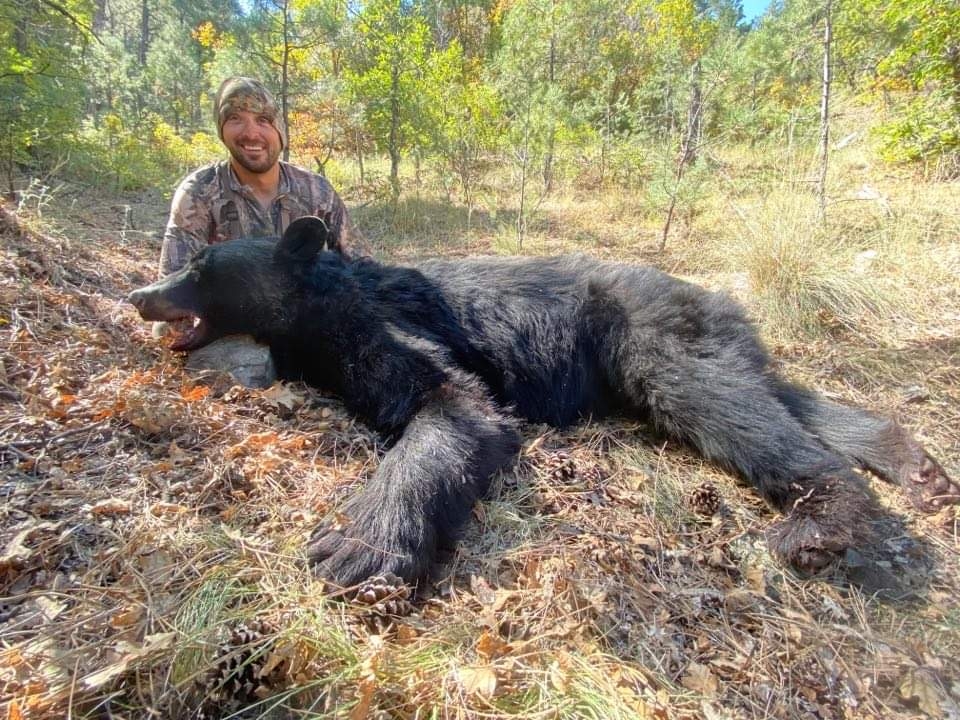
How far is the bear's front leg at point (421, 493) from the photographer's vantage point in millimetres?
1697

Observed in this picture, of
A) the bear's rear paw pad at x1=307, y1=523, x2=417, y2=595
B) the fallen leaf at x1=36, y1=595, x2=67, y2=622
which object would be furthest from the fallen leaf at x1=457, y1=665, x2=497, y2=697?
the fallen leaf at x1=36, y1=595, x2=67, y2=622

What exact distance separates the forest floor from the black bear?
149mm

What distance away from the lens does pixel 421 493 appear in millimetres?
1901

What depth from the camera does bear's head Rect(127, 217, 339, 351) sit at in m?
2.83

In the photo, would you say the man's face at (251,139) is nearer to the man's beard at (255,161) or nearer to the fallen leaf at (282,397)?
the man's beard at (255,161)

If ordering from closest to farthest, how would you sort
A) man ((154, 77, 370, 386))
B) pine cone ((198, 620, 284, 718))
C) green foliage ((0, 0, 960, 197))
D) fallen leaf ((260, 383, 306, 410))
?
1. pine cone ((198, 620, 284, 718))
2. fallen leaf ((260, 383, 306, 410))
3. man ((154, 77, 370, 386))
4. green foliage ((0, 0, 960, 197))

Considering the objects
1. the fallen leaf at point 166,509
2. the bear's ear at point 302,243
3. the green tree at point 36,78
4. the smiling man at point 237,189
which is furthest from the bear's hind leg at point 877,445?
the green tree at point 36,78

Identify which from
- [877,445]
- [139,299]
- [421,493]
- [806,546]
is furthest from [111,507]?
[877,445]

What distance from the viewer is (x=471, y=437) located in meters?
2.21

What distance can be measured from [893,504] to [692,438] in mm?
938

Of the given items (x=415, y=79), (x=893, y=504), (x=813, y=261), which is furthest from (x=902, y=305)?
(x=415, y=79)

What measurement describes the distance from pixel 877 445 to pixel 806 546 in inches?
36.8

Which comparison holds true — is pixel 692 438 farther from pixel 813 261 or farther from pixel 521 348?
pixel 813 261

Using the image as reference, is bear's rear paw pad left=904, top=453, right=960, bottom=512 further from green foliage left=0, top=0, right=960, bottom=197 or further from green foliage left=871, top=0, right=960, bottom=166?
green foliage left=871, top=0, right=960, bottom=166
